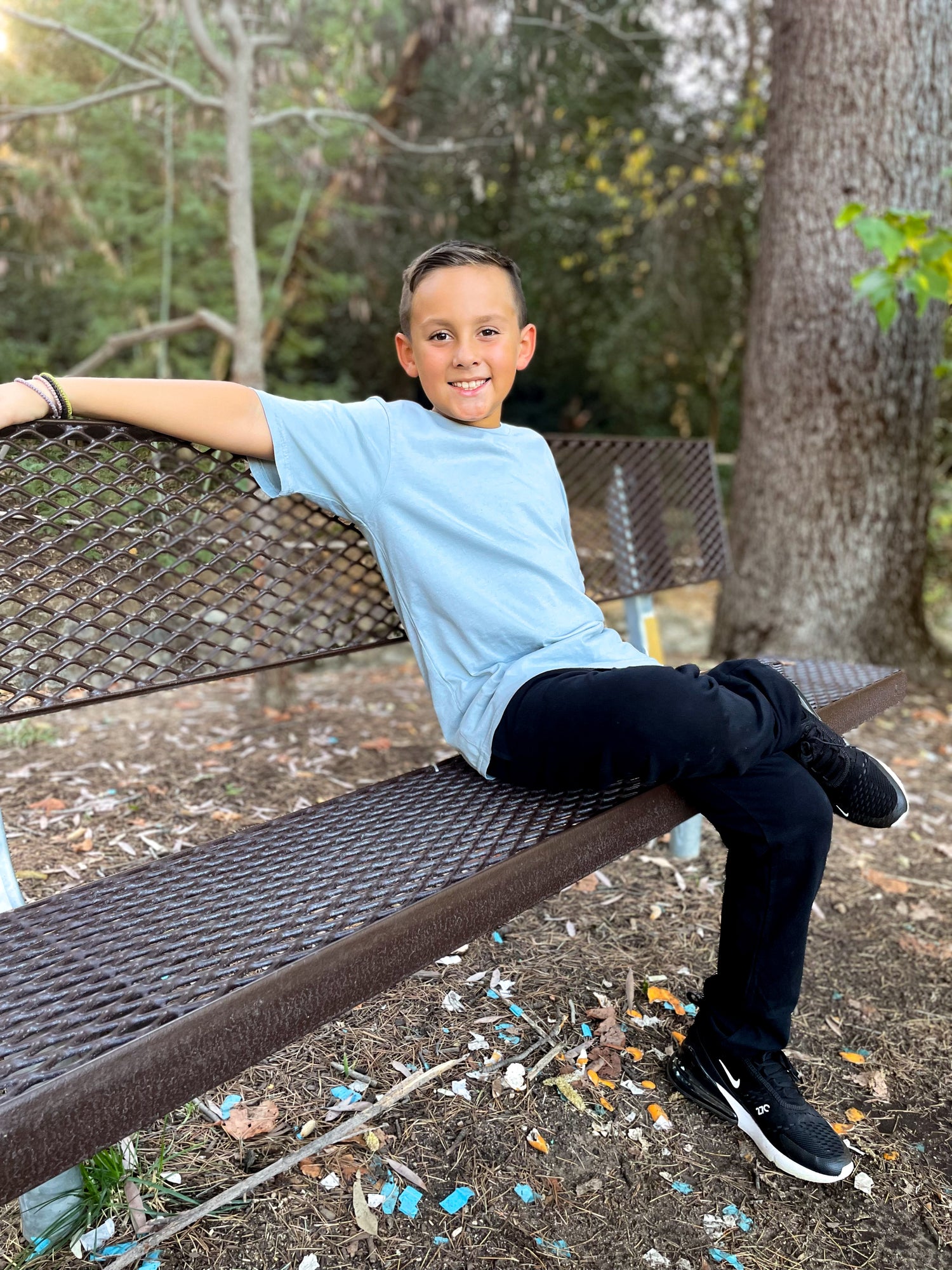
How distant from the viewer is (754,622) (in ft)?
15.3

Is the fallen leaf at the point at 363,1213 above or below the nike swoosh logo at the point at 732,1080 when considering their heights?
above

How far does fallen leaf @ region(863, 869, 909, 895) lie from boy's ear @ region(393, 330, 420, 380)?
77.4 inches

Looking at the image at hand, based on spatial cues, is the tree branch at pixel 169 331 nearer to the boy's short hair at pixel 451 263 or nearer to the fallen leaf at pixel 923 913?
the boy's short hair at pixel 451 263

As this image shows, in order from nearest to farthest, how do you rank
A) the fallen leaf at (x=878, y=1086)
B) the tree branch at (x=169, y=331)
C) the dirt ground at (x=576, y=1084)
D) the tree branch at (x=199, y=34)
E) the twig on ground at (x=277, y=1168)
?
the twig on ground at (x=277, y=1168)
the dirt ground at (x=576, y=1084)
the fallen leaf at (x=878, y=1086)
the tree branch at (x=199, y=34)
the tree branch at (x=169, y=331)

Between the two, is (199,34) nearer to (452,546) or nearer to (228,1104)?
(452,546)

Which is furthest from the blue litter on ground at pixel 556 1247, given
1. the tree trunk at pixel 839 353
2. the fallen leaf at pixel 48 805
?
the tree trunk at pixel 839 353

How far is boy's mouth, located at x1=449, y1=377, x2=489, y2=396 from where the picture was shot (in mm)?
2035

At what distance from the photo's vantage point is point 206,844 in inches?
66.5

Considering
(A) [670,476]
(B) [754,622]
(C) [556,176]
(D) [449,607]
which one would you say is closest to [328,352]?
(C) [556,176]

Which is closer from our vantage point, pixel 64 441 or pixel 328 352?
pixel 64 441

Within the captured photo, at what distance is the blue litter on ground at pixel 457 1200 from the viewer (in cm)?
161

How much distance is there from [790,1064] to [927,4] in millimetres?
4359

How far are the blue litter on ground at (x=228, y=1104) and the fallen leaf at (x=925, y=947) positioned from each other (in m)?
1.69

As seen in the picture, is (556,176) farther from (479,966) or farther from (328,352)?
(479,966)
